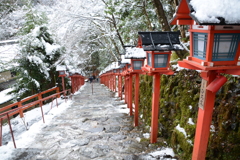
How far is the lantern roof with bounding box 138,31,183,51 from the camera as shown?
407 centimetres

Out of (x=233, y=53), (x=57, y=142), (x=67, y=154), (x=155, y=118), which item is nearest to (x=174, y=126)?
(x=155, y=118)

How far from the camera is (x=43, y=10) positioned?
1591 centimetres


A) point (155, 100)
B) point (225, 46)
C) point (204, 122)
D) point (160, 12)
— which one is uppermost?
point (160, 12)

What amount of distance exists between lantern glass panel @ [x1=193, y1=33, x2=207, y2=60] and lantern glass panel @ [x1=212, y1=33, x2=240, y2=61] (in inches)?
5.8

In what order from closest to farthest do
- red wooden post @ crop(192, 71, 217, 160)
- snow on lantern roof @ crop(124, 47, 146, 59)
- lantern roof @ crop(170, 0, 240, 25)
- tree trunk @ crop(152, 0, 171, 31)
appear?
lantern roof @ crop(170, 0, 240, 25) < red wooden post @ crop(192, 71, 217, 160) < snow on lantern roof @ crop(124, 47, 146, 59) < tree trunk @ crop(152, 0, 171, 31)

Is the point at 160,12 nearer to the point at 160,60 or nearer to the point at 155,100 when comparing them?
the point at 160,60

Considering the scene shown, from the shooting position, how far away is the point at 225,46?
2244 millimetres

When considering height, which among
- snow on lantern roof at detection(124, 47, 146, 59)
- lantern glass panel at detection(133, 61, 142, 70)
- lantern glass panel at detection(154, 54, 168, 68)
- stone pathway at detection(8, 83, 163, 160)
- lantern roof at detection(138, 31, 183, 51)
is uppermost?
lantern roof at detection(138, 31, 183, 51)

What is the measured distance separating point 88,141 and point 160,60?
3.74 meters

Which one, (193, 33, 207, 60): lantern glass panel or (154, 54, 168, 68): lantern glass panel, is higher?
(193, 33, 207, 60): lantern glass panel

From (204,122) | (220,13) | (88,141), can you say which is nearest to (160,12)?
(220,13)

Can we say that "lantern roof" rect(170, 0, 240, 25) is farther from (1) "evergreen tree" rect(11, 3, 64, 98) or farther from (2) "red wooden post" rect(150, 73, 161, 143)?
(1) "evergreen tree" rect(11, 3, 64, 98)

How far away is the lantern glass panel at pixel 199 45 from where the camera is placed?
2.35 metres

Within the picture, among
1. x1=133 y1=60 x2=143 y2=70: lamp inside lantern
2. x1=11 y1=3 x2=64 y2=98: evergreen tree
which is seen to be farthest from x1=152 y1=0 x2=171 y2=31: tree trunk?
x1=11 y1=3 x2=64 y2=98: evergreen tree
